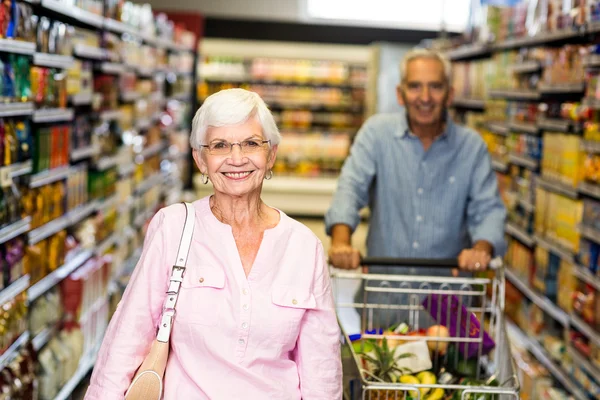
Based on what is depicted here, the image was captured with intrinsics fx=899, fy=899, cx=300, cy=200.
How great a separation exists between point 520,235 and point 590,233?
1.53m

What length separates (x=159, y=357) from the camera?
2.19 m

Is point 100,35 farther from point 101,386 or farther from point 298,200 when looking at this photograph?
point 298,200

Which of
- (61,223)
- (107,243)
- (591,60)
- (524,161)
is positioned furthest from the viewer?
(107,243)

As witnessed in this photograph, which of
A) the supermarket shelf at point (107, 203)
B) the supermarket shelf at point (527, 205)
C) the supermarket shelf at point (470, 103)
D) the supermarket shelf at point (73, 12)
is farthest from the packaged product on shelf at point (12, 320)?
the supermarket shelf at point (470, 103)

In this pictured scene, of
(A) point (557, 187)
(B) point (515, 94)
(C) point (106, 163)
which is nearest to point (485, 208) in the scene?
(A) point (557, 187)

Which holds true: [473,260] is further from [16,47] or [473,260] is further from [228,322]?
[16,47]

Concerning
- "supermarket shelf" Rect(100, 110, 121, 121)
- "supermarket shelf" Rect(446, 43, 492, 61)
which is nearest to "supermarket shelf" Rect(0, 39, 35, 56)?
"supermarket shelf" Rect(100, 110, 121, 121)

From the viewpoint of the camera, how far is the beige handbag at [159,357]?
2172 millimetres

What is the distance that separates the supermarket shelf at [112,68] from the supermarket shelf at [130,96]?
0.84ft

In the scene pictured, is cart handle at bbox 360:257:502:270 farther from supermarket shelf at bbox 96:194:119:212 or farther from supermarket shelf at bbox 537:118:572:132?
supermarket shelf at bbox 96:194:119:212

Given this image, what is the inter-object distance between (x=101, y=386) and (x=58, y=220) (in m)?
3.13

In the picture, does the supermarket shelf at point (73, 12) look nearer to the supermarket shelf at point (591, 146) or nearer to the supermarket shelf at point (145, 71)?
the supermarket shelf at point (145, 71)

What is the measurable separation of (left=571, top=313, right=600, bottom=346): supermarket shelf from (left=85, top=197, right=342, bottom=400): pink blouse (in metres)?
2.65

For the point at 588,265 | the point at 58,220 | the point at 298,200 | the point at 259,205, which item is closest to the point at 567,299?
the point at 588,265
